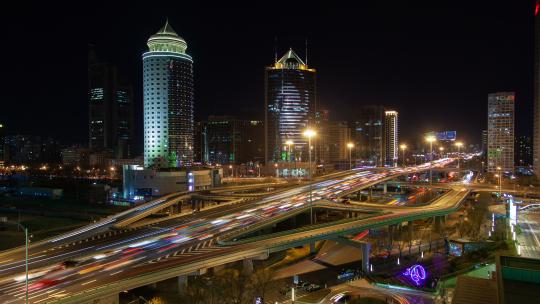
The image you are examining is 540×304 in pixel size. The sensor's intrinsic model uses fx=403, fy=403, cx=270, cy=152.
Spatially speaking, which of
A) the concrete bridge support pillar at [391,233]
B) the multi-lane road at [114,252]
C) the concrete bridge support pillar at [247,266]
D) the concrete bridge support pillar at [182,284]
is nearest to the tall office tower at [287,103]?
the multi-lane road at [114,252]

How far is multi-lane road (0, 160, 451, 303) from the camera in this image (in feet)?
80.3

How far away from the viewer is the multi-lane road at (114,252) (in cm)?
2448

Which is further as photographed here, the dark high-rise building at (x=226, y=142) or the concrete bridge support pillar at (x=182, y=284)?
the dark high-rise building at (x=226, y=142)

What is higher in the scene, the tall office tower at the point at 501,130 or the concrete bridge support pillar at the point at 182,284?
the tall office tower at the point at 501,130

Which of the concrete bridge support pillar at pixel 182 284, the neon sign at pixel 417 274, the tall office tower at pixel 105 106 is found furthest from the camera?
the tall office tower at pixel 105 106

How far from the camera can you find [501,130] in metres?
144

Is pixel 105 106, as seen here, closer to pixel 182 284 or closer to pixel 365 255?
pixel 365 255

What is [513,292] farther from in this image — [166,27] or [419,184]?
[166,27]

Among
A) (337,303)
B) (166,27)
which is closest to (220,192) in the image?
(337,303)

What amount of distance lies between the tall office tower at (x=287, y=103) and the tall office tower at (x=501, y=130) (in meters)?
64.9

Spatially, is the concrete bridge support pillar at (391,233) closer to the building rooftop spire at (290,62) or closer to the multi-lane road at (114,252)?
the multi-lane road at (114,252)

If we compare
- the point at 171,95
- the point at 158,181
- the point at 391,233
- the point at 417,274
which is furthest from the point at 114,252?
the point at 171,95

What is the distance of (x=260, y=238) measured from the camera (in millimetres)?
34531

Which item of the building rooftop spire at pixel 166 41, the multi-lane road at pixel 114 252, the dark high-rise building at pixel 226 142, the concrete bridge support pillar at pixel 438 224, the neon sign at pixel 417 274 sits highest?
the building rooftop spire at pixel 166 41
